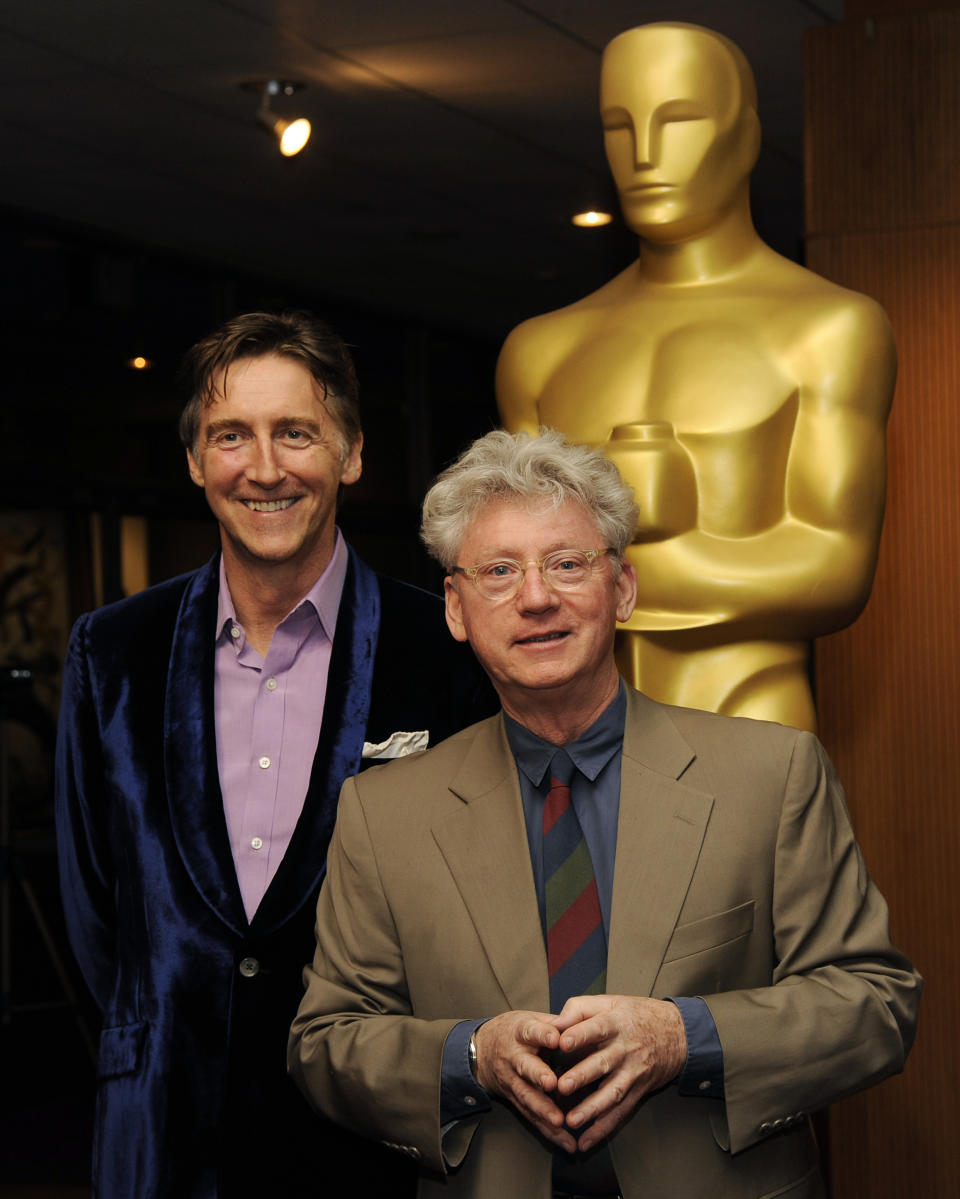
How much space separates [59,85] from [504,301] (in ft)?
14.3

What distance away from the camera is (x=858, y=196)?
12.3 ft

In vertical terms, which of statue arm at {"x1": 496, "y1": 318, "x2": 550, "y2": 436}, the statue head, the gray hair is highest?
the statue head

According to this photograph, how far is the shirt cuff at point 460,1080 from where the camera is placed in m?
1.85

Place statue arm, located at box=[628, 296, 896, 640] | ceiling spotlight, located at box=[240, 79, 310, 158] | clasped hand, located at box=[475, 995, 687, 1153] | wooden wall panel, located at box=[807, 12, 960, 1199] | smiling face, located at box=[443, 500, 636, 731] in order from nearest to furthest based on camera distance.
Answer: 1. clasped hand, located at box=[475, 995, 687, 1153]
2. smiling face, located at box=[443, 500, 636, 731]
3. statue arm, located at box=[628, 296, 896, 640]
4. wooden wall panel, located at box=[807, 12, 960, 1199]
5. ceiling spotlight, located at box=[240, 79, 310, 158]

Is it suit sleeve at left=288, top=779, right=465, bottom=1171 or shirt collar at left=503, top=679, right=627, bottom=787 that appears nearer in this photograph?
suit sleeve at left=288, top=779, right=465, bottom=1171

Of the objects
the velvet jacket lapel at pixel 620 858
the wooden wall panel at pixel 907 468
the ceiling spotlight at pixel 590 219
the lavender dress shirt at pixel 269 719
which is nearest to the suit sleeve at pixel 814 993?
the velvet jacket lapel at pixel 620 858

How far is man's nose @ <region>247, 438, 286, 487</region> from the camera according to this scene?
7.47 ft

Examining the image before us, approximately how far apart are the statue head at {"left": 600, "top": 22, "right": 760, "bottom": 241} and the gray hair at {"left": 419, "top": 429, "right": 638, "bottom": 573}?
114 cm

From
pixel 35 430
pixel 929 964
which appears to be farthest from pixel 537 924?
pixel 35 430

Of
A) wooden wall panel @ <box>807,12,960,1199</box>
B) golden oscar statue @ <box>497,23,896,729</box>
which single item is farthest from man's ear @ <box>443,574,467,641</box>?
wooden wall panel @ <box>807,12,960,1199</box>

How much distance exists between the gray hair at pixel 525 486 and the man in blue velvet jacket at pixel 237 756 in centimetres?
31

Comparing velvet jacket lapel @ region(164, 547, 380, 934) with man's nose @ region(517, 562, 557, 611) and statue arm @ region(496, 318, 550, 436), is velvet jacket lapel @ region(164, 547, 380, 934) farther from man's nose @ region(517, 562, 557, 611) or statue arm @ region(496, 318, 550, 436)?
statue arm @ region(496, 318, 550, 436)

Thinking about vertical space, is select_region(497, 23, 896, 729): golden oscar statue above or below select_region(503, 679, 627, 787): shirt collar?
above

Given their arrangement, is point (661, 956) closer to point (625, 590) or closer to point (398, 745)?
point (625, 590)
